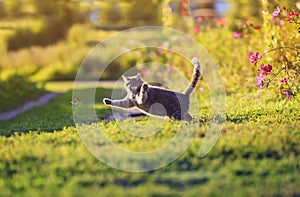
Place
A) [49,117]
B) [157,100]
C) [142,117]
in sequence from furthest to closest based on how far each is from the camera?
1. [49,117]
2. [142,117]
3. [157,100]

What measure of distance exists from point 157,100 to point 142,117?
2057 millimetres

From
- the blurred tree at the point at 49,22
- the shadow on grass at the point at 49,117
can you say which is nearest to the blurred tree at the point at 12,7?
the blurred tree at the point at 49,22

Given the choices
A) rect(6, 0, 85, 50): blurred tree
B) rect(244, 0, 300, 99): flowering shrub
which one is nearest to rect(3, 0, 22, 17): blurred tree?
rect(6, 0, 85, 50): blurred tree

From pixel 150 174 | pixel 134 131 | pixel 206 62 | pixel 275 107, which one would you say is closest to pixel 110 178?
pixel 150 174

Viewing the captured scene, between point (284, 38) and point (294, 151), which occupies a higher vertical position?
point (284, 38)

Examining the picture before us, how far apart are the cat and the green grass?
1.26 feet

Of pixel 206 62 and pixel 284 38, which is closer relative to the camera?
pixel 284 38

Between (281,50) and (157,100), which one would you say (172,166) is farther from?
(281,50)

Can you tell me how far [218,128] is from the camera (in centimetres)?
680

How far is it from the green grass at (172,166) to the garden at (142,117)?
0.01 meters

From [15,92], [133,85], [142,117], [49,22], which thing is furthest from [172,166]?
[49,22]

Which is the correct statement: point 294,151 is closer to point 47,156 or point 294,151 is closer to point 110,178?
point 110,178

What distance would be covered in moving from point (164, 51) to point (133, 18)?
6.04 m

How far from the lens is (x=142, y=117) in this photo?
30.2 feet
